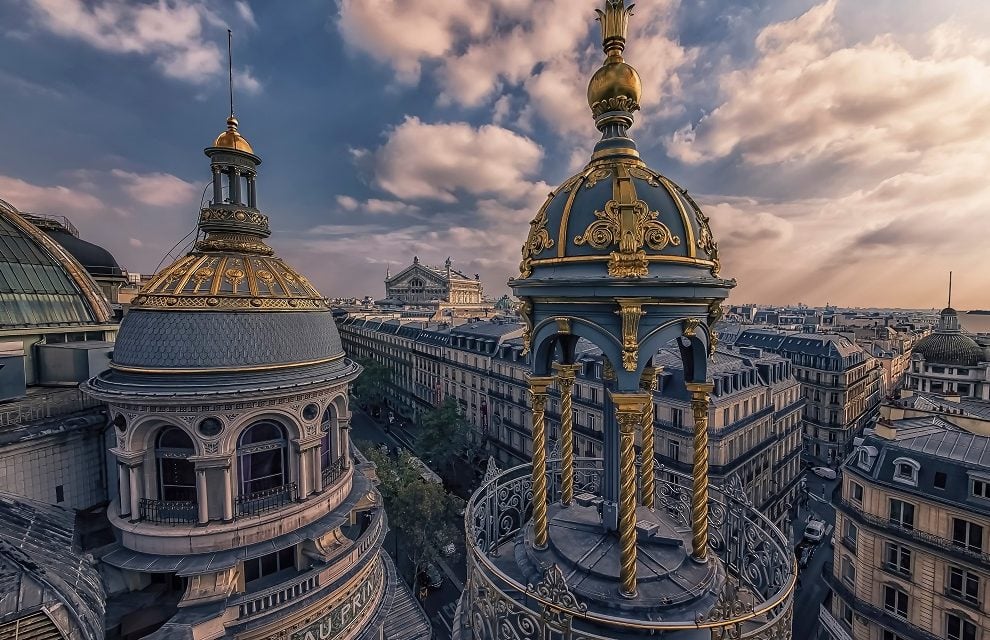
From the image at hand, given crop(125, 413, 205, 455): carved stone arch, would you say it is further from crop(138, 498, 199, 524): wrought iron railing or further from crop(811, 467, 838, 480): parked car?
crop(811, 467, 838, 480): parked car

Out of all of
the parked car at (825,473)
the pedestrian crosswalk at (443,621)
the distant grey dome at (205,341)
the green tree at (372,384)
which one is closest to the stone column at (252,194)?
the distant grey dome at (205,341)

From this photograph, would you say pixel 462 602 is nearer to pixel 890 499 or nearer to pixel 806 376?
Result: pixel 890 499

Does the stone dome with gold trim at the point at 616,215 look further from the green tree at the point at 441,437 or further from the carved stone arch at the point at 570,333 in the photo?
the green tree at the point at 441,437

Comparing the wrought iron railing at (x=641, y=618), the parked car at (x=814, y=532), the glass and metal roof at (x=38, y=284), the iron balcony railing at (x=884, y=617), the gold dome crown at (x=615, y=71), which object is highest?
the gold dome crown at (x=615, y=71)

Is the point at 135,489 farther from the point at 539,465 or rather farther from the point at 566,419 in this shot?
the point at 566,419

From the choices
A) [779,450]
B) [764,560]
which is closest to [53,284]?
[764,560]

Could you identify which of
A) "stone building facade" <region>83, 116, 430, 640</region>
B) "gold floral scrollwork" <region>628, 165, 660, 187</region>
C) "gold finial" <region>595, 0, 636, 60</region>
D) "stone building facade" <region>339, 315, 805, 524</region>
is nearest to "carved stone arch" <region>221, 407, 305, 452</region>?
"stone building facade" <region>83, 116, 430, 640</region>

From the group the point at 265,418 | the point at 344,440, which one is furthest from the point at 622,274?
the point at 344,440
